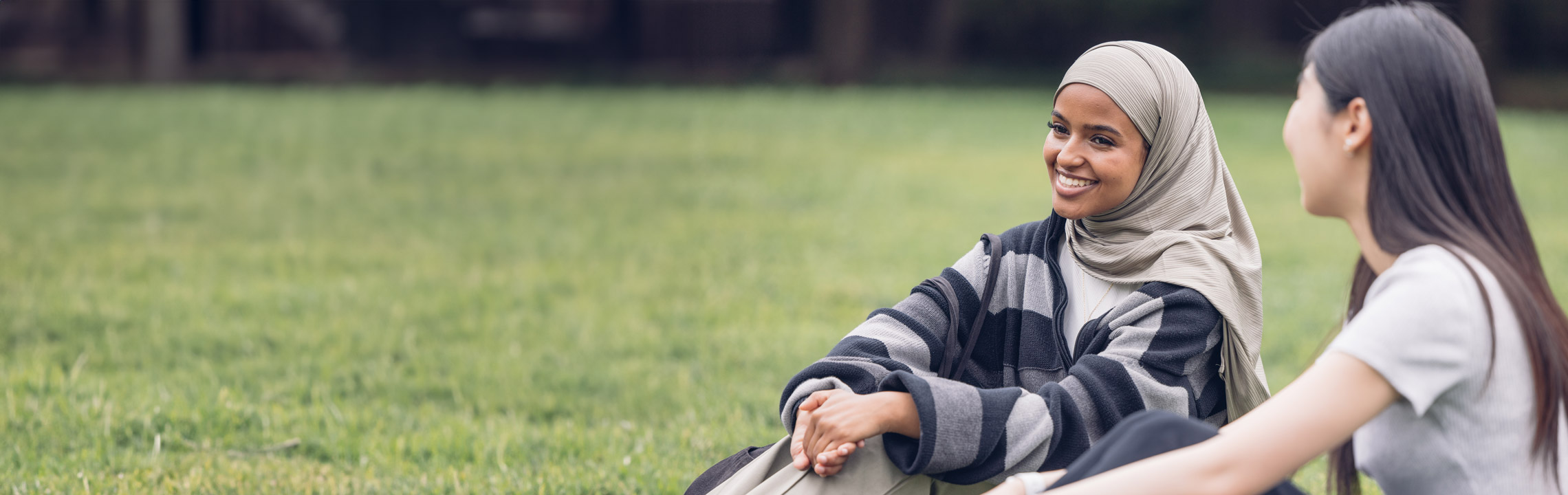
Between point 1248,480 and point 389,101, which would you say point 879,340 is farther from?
point 389,101

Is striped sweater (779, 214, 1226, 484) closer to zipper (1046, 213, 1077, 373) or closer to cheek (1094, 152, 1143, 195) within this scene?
zipper (1046, 213, 1077, 373)

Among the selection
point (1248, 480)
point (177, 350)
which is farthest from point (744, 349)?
point (1248, 480)

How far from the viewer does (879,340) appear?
2.32 meters

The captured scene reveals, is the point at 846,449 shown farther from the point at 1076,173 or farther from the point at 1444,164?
the point at 1444,164

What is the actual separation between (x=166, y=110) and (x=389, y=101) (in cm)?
247

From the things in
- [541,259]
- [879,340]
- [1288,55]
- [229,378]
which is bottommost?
[1288,55]

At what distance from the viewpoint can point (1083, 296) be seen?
229cm

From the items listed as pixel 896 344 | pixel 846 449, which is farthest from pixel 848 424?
pixel 896 344

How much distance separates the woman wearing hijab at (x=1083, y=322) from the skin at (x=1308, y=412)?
1.25 ft

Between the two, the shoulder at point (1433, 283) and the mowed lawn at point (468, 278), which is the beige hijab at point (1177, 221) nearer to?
the shoulder at point (1433, 283)

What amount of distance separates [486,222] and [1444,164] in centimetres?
688

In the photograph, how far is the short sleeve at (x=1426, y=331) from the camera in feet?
5.13

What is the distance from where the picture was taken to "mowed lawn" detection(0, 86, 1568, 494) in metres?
3.63

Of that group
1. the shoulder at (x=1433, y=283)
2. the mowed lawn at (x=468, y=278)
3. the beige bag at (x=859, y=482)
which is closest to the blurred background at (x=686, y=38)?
the mowed lawn at (x=468, y=278)
